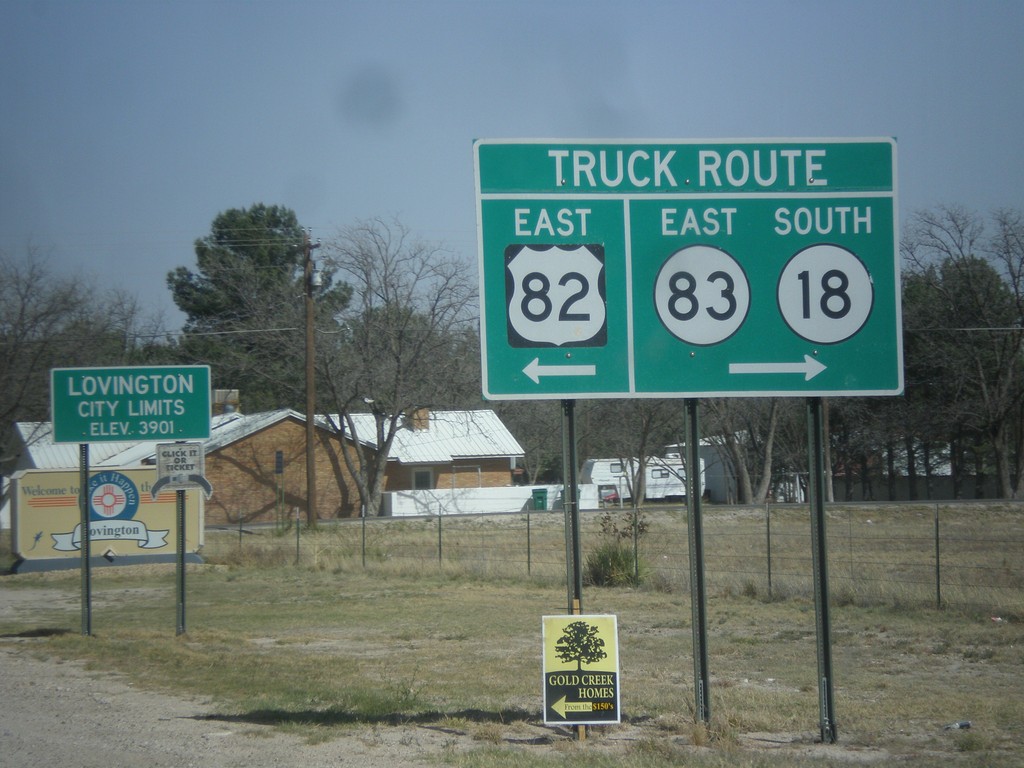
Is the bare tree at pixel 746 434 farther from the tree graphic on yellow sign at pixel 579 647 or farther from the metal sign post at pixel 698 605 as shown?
the tree graphic on yellow sign at pixel 579 647

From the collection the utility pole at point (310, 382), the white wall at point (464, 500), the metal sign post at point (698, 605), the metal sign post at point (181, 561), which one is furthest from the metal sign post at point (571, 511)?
the white wall at point (464, 500)

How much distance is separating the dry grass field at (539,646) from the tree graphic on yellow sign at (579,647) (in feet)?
1.92

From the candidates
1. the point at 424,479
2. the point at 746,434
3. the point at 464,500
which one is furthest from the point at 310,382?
the point at 746,434

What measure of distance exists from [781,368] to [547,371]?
1.81 meters

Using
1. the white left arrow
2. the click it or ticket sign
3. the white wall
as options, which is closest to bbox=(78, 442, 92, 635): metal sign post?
the white left arrow

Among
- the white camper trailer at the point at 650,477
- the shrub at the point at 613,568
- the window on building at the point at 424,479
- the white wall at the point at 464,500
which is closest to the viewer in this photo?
A: the shrub at the point at 613,568

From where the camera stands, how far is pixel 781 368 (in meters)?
8.09

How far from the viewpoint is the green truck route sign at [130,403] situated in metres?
14.4

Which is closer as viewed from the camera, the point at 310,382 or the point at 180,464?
the point at 180,464

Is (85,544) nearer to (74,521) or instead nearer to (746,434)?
(74,521)

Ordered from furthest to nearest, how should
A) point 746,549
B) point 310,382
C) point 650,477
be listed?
point 650,477 → point 310,382 → point 746,549

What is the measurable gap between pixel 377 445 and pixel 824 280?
4315 cm

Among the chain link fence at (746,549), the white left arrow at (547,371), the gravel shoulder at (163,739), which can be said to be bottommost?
the chain link fence at (746,549)

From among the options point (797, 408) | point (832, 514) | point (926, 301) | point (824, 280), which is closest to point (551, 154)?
point (824, 280)
